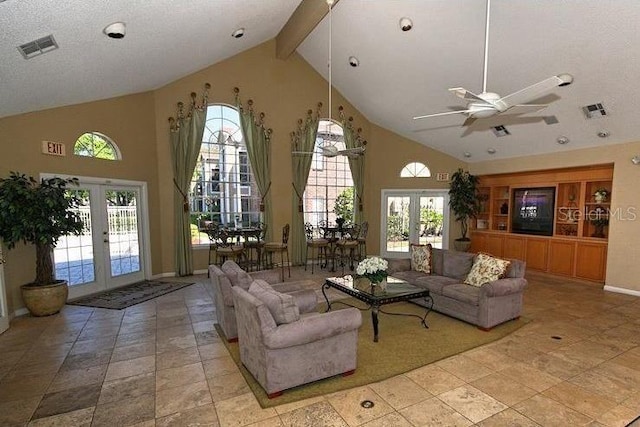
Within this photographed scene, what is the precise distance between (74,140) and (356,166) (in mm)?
6093

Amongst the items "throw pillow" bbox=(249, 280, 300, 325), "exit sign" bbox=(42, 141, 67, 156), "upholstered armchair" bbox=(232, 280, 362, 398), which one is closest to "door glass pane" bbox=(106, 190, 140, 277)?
"exit sign" bbox=(42, 141, 67, 156)

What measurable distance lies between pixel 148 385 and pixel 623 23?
6262mm

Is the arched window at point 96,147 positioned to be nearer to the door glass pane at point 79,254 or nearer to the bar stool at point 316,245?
the door glass pane at point 79,254

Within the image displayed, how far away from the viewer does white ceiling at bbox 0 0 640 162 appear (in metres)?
3.62

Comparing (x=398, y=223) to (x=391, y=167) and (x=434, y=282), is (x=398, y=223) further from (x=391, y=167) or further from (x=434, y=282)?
(x=434, y=282)

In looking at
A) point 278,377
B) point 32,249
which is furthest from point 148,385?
point 32,249

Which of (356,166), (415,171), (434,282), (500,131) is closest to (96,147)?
(356,166)

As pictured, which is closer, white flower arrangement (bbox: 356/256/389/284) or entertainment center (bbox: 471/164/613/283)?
white flower arrangement (bbox: 356/256/389/284)

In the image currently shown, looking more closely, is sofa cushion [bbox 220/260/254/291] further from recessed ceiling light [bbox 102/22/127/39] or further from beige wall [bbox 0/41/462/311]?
beige wall [bbox 0/41/462/311]

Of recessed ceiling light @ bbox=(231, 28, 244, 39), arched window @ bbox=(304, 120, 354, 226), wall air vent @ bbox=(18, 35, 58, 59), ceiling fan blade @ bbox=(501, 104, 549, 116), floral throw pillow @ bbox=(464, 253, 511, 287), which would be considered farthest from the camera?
arched window @ bbox=(304, 120, 354, 226)

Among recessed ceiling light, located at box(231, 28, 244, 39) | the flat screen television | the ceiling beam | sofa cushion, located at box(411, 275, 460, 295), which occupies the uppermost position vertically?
the ceiling beam

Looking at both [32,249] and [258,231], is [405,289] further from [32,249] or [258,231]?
[32,249]

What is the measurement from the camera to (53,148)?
490cm

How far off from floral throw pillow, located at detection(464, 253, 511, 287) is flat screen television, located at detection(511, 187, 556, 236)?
3.75 m
